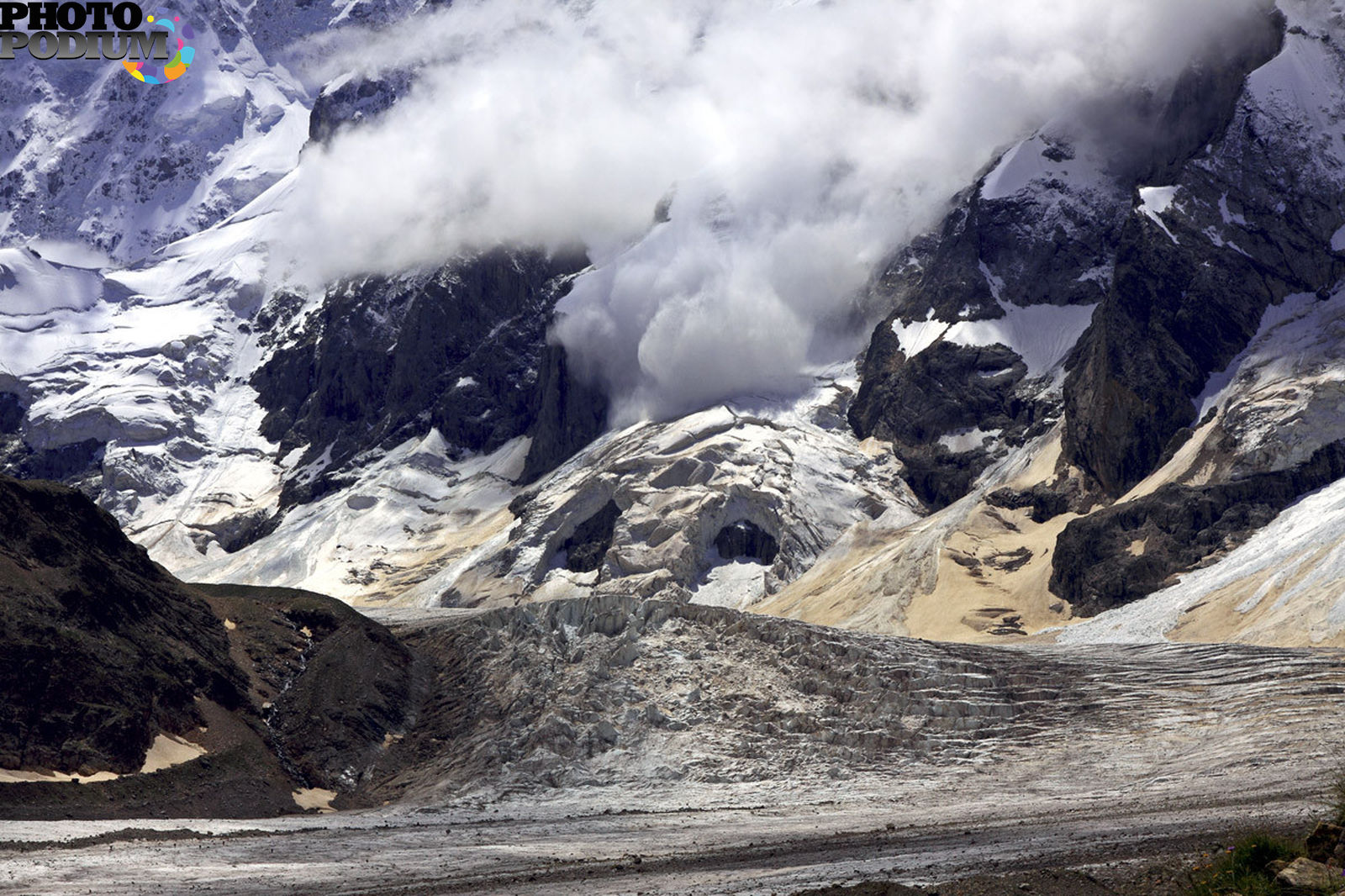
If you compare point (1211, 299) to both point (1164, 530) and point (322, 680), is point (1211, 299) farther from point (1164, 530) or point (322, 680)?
point (322, 680)

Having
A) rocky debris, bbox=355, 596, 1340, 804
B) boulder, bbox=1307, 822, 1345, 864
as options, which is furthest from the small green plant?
rocky debris, bbox=355, 596, 1340, 804

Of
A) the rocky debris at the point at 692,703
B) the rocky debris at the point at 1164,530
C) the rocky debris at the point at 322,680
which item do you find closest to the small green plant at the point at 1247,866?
the rocky debris at the point at 692,703

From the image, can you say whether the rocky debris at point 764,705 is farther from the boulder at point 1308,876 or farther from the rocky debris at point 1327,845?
the boulder at point 1308,876

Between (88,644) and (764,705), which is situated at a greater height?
(88,644)

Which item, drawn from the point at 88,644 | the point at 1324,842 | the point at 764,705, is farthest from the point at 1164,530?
the point at 1324,842

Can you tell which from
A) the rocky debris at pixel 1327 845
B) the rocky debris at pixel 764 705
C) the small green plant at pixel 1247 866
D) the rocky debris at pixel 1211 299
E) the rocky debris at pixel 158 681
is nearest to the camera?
the rocky debris at pixel 1327 845

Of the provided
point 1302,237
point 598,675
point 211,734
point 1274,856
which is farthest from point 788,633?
point 1302,237
